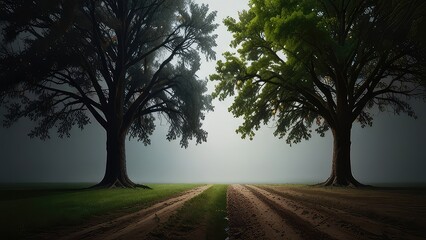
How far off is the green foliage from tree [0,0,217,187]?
347 cm

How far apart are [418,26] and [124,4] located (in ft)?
68.0

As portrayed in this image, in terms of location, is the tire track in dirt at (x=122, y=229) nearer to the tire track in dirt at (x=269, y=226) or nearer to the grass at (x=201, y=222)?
the grass at (x=201, y=222)

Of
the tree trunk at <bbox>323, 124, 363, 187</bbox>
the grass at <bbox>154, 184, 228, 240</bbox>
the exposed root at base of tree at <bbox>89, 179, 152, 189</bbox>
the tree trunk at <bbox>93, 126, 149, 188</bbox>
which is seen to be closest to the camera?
the grass at <bbox>154, 184, 228, 240</bbox>

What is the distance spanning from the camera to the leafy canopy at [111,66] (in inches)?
763

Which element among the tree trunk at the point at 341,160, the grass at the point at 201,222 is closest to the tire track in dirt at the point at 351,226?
the grass at the point at 201,222

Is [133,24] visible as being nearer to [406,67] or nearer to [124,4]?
[124,4]

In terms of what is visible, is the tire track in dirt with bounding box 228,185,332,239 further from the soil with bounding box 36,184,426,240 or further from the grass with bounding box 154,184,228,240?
the grass with bounding box 154,184,228,240

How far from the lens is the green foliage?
58.4 feet

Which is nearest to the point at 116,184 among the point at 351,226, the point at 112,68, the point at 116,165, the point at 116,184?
the point at 116,184

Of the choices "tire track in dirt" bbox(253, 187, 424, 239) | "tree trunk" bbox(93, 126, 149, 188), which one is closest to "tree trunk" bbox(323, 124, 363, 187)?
"tree trunk" bbox(93, 126, 149, 188)

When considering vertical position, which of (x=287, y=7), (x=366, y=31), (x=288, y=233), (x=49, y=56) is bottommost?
(x=288, y=233)

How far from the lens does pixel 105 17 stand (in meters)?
21.8

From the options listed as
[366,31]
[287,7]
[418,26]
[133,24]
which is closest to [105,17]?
[133,24]

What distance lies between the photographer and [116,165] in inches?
916
